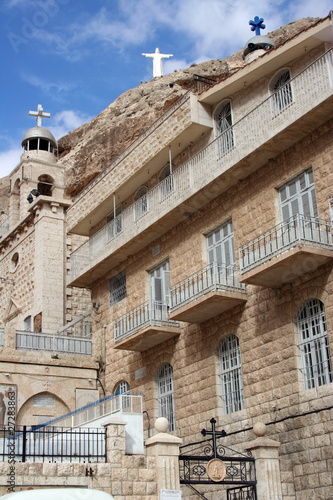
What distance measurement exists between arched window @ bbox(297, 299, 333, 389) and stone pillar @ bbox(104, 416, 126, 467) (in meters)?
3.78

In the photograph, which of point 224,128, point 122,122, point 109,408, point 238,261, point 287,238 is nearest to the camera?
point 287,238

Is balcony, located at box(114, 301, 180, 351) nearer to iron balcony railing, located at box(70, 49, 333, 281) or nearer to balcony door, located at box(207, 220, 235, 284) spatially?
balcony door, located at box(207, 220, 235, 284)

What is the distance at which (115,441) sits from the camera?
1248 centimetres

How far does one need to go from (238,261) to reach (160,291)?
3.58 metres

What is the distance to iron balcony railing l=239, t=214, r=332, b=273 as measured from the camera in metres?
13.1

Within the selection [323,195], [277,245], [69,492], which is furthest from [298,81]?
[69,492]

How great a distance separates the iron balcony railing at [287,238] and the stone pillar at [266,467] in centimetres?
345

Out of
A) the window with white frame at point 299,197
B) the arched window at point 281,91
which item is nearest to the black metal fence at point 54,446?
the window with white frame at point 299,197

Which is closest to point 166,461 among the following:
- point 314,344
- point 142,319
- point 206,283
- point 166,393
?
point 314,344

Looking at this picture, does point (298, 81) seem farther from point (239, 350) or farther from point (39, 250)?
point (39, 250)

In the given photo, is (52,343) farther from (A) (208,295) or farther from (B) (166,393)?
(A) (208,295)

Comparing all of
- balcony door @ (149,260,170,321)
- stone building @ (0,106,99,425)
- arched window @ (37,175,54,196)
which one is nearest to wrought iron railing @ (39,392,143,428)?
balcony door @ (149,260,170,321)

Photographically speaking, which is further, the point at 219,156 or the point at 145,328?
the point at 145,328

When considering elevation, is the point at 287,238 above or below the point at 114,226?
below
